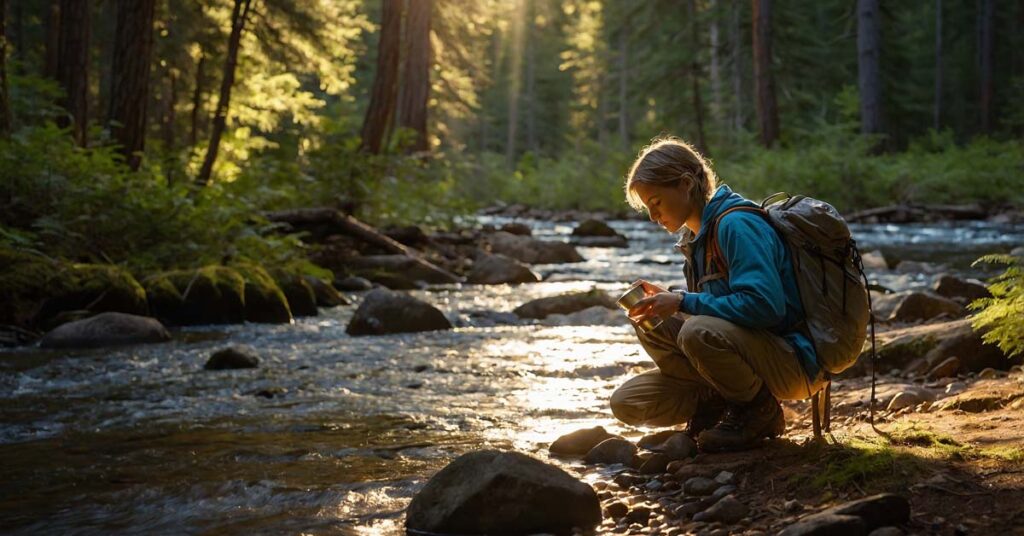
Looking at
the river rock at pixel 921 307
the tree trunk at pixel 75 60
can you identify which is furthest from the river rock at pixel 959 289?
the tree trunk at pixel 75 60

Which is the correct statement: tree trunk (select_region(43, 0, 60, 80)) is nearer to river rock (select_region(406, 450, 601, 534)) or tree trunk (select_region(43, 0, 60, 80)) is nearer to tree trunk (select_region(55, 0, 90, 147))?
tree trunk (select_region(55, 0, 90, 147))

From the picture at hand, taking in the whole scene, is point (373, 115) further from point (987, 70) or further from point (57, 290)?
point (987, 70)

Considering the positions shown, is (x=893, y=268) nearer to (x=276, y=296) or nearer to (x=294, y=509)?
(x=276, y=296)

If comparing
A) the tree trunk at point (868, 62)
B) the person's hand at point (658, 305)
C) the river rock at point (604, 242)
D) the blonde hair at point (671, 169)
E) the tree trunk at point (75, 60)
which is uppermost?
the tree trunk at point (868, 62)

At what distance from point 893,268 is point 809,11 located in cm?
4024

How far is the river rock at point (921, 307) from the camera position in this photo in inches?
346

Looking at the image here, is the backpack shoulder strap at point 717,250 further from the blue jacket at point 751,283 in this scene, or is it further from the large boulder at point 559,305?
the large boulder at point 559,305

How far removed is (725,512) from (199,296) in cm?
794

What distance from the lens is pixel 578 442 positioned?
482 centimetres

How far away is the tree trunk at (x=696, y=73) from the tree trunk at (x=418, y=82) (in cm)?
1056

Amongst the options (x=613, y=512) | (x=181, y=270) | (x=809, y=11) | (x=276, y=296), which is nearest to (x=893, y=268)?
(x=276, y=296)

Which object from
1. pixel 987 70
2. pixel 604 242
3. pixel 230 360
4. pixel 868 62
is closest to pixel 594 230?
pixel 604 242

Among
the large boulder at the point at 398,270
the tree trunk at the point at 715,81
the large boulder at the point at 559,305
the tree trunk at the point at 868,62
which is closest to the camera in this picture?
the large boulder at the point at 559,305

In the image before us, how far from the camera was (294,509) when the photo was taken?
157 inches
